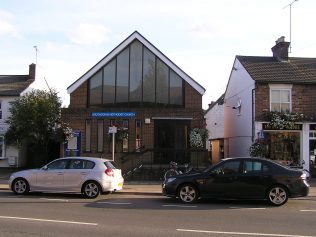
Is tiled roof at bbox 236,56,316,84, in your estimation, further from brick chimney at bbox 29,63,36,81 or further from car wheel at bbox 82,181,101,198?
brick chimney at bbox 29,63,36,81

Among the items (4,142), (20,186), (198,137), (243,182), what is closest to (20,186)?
(20,186)

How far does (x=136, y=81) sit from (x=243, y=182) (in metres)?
14.1

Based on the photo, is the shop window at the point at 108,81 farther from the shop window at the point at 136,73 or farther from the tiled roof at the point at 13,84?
the tiled roof at the point at 13,84

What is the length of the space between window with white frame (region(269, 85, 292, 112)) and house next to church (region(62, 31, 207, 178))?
3.90m

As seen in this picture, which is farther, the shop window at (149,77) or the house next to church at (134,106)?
the shop window at (149,77)

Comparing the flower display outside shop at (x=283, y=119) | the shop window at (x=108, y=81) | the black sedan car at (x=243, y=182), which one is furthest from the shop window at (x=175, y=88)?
the black sedan car at (x=243, y=182)

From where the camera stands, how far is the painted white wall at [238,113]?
28031mm

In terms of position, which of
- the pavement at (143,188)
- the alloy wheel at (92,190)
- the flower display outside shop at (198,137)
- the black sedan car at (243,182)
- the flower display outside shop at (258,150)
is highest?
the flower display outside shop at (198,137)

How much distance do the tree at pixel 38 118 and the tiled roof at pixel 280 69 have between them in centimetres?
1139

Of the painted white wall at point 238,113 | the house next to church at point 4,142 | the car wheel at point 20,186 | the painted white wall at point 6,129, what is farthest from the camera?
the painted white wall at point 6,129

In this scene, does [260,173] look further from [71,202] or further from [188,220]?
[71,202]

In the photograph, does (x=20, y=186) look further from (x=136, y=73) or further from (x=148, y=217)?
(x=136, y=73)

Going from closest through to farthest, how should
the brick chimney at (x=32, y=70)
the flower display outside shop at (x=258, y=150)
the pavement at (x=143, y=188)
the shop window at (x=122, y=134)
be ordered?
the pavement at (x=143, y=188) < the flower display outside shop at (x=258, y=150) < the shop window at (x=122, y=134) < the brick chimney at (x=32, y=70)

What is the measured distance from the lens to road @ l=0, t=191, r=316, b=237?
945 cm
